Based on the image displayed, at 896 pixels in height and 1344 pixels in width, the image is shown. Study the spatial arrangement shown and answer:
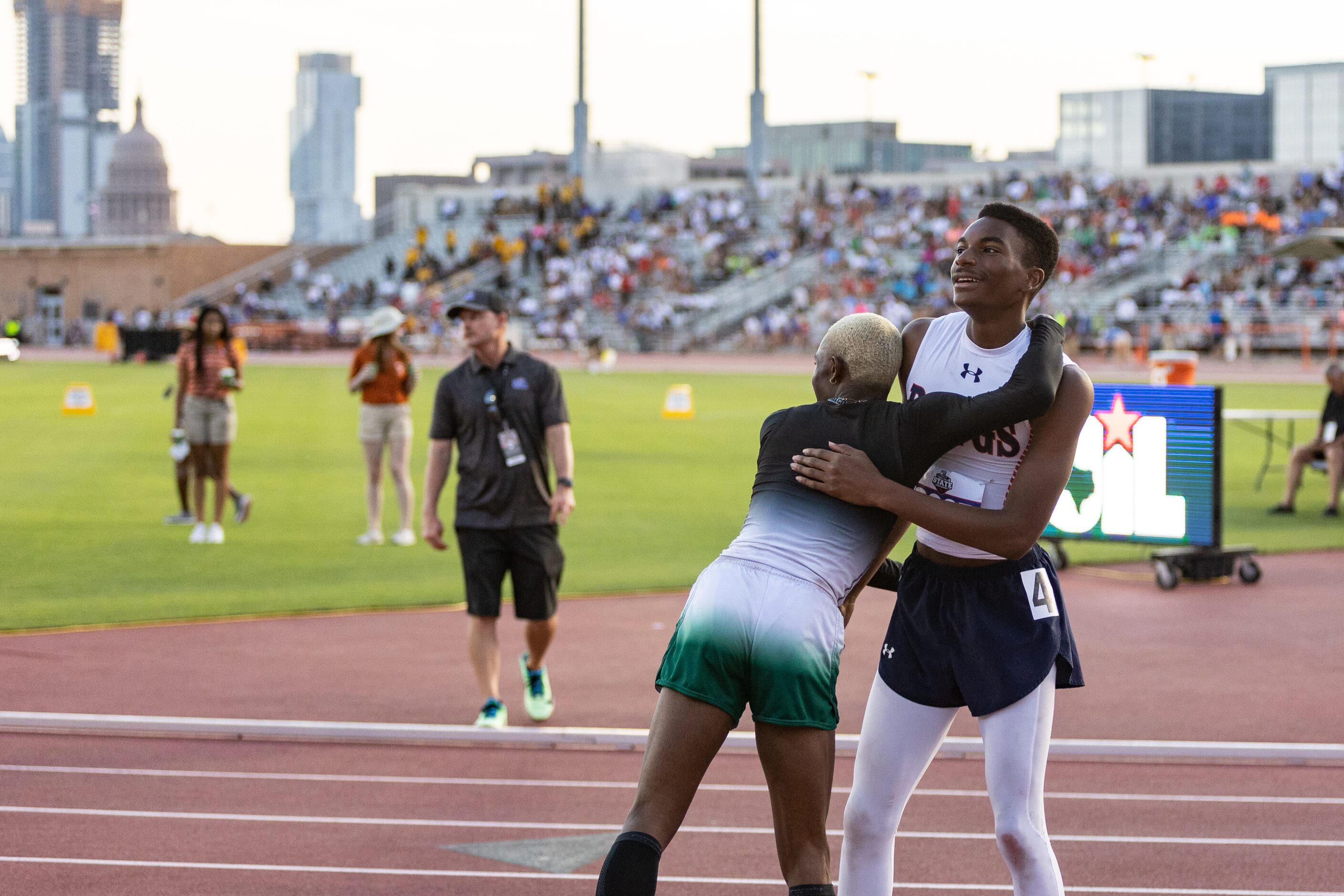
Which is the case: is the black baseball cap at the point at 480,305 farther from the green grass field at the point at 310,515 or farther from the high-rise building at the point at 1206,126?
the high-rise building at the point at 1206,126

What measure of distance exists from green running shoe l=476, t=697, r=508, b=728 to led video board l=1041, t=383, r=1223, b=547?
207 inches

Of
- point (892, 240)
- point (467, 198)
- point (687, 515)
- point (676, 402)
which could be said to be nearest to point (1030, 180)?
point (892, 240)

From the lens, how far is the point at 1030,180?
5647 cm

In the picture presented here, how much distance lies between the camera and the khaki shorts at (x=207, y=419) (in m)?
13.2

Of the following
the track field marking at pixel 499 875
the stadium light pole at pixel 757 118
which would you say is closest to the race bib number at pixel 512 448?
the track field marking at pixel 499 875

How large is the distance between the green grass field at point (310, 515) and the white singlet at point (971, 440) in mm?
7237

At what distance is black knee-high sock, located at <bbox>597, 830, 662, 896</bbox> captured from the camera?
135 inches

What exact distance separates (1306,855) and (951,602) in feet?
7.73

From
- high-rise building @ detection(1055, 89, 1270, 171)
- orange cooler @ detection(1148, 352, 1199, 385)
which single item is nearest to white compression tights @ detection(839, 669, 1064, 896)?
orange cooler @ detection(1148, 352, 1199, 385)

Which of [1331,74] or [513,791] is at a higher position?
[1331,74]

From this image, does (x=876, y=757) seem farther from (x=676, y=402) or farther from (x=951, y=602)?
(x=676, y=402)

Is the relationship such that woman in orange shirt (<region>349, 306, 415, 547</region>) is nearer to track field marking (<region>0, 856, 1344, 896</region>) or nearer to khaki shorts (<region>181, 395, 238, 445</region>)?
khaki shorts (<region>181, 395, 238, 445</region>)

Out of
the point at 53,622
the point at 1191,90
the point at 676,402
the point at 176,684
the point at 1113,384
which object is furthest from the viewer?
the point at 1191,90

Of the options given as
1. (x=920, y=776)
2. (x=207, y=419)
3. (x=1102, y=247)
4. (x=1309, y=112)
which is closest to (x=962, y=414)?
(x=920, y=776)
